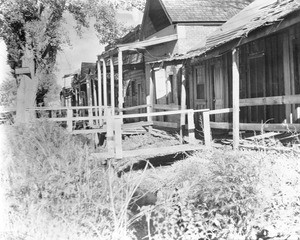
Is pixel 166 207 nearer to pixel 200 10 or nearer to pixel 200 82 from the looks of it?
pixel 200 82

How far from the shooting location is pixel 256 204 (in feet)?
16.3

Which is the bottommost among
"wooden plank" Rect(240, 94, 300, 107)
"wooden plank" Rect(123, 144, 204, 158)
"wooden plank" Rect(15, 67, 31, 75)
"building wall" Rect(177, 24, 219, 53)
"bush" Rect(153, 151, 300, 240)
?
"bush" Rect(153, 151, 300, 240)

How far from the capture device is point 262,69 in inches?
424

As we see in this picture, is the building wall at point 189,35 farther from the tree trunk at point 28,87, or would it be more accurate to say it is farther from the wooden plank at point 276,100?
the tree trunk at point 28,87

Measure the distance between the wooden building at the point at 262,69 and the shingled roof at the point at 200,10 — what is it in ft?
12.0

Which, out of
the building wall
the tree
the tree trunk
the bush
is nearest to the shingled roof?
the building wall

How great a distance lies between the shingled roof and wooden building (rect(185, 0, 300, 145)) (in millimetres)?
3645

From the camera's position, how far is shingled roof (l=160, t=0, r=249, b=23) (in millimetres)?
16812

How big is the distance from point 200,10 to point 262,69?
24.4ft

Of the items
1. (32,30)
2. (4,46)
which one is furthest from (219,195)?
(4,46)

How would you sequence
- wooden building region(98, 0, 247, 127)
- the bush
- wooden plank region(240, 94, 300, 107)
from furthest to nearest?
wooden building region(98, 0, 247, 127)
wooden plank region(240, 94, 300, 107)
the bush

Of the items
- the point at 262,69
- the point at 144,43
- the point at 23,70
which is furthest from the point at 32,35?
the point at 262,69

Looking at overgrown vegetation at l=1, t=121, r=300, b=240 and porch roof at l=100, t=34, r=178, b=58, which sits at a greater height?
porch roof at l=100, t=34, r=178, b=58

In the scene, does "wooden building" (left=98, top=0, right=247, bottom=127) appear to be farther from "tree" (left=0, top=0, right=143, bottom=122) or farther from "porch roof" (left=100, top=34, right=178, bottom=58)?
"tree" (left=0, top=0, right=143, bottom=122)
